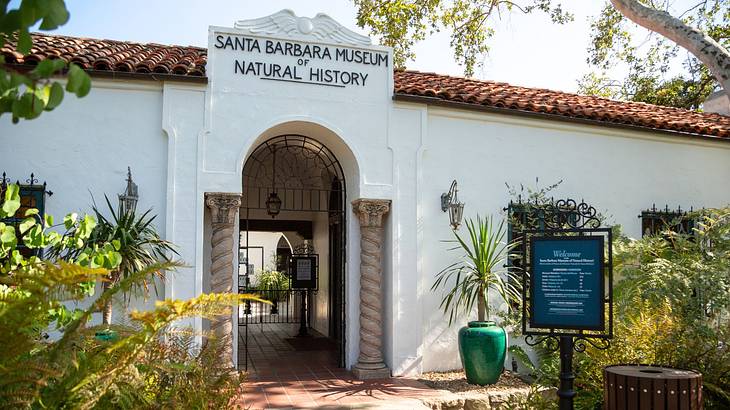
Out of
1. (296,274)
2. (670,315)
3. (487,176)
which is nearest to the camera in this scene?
(670,315)

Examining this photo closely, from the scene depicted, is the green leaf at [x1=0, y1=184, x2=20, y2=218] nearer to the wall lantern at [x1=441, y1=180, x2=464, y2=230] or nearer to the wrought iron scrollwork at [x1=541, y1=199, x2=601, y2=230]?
the wrought iron scrollwork at [x1=541, y1=199, x2=601, y2=230]

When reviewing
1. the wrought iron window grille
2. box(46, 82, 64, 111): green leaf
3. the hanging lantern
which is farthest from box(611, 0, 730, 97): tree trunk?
box(46, 82, 64, 111): green leaf

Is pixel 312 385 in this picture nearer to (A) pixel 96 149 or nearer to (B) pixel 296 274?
(A) pixel 96 149

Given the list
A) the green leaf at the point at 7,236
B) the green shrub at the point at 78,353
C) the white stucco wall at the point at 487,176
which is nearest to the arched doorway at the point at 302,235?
the white stucco wall at the point at 487,176

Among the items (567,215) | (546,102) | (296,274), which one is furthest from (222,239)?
(546,102)

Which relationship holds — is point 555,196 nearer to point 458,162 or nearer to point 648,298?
point 458,162

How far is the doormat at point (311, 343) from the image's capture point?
11.2 m

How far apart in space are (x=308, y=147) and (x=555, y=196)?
4.11m

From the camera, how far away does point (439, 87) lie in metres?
9.72

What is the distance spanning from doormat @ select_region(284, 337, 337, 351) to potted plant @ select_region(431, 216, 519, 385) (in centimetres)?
310

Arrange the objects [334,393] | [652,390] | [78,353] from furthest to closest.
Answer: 1. [334,393]
2. [652,390]
3. [78,353]

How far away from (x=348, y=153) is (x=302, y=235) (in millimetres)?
6494

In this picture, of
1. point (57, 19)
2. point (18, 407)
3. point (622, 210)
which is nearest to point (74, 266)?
point (18, 407)

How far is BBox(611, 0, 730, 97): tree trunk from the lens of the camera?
33.3 ft
